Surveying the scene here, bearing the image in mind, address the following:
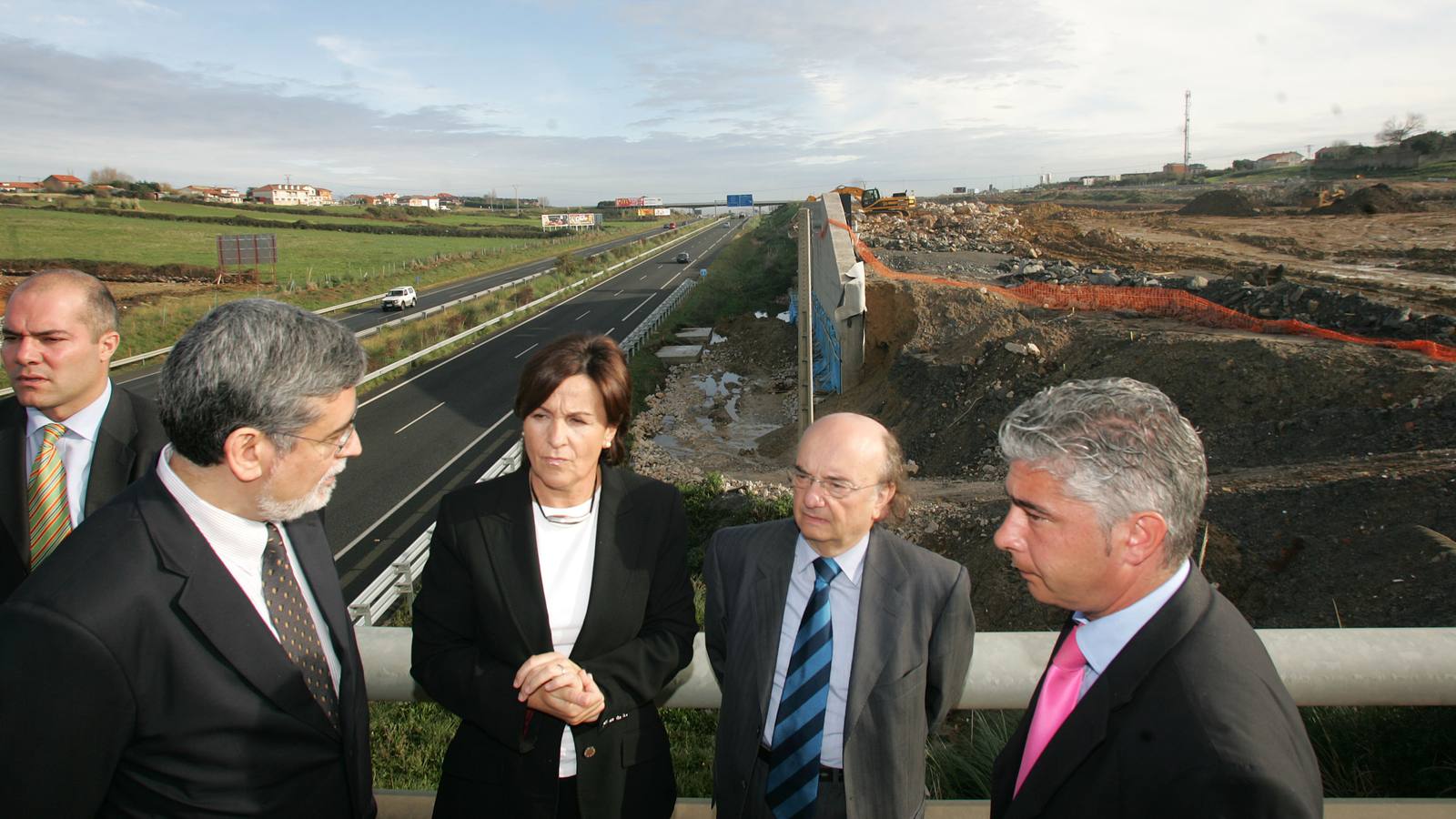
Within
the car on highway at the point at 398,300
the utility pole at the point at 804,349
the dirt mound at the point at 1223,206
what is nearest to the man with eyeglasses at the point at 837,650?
the utility pole at the point at 804,349

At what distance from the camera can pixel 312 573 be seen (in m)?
2.11

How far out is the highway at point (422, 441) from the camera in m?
14.3

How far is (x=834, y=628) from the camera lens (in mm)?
2393

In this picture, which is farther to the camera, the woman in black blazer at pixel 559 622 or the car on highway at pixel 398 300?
the car on highway at pixel 398 300

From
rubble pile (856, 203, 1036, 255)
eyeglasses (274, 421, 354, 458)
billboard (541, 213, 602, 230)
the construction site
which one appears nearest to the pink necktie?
eyeglasses (274, 421, 354, 458)

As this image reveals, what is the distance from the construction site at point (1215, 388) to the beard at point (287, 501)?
135 inches

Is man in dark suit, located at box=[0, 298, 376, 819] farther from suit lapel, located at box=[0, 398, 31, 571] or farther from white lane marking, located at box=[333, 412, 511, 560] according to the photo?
white lane marking, located at box=[333, 412, 511, 560]

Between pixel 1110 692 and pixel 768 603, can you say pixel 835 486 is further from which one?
pixel 1110 692

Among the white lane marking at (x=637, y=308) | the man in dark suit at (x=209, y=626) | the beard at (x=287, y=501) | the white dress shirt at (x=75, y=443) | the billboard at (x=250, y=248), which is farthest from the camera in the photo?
the billboard at (x=250, y=248)

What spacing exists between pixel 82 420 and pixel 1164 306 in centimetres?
1699

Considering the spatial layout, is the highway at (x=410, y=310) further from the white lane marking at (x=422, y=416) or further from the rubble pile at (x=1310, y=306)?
the rubble pile at (x=1310, y=306)

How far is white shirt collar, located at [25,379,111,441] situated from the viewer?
9.31ft

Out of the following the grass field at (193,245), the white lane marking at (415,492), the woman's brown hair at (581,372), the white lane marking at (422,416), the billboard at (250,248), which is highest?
the grass field at (193,245)

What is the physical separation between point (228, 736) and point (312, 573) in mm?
459
